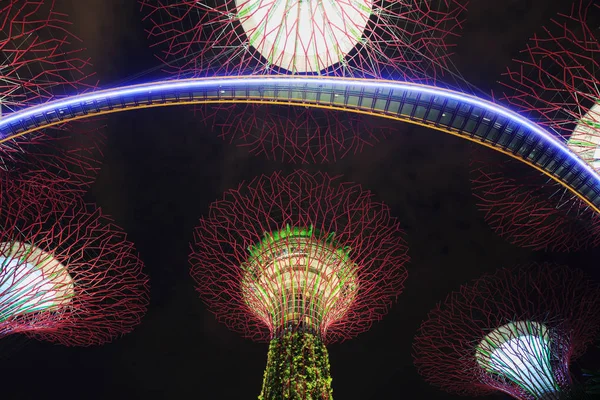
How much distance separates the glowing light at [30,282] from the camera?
18.9 metres

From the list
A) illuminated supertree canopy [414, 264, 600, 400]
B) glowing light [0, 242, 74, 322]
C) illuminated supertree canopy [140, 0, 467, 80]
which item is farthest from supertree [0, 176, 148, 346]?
illuminated supertree canopy [414, 264, 600, 400]

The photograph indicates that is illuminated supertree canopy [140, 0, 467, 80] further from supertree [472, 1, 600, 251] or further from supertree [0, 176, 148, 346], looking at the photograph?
supertree [0, 176, 148, 346]

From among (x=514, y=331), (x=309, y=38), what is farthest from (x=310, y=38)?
(x=514, y=331)

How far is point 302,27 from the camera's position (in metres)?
14.1

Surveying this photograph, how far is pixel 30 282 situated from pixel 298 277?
467 inches

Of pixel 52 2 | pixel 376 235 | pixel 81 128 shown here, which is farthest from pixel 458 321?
pixel 52 2

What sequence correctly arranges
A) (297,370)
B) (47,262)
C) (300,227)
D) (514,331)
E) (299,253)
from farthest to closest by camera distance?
(514,331), (299,253), (47,262), (300,227), (297,370)

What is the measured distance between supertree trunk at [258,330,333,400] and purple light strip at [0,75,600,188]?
33.4 feet

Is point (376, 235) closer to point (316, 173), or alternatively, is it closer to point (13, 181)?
point (316, 173)

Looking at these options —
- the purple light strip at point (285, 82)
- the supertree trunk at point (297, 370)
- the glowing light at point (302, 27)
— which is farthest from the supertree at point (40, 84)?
the supertree trunk at point (297, 370)

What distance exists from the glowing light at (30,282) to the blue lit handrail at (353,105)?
6.97 meters

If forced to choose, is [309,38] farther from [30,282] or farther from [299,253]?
[30,282]

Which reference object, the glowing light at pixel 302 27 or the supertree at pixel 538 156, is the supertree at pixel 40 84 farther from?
the supertree at pixel 538 156

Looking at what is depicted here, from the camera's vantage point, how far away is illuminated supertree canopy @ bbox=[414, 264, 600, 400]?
2308cm
